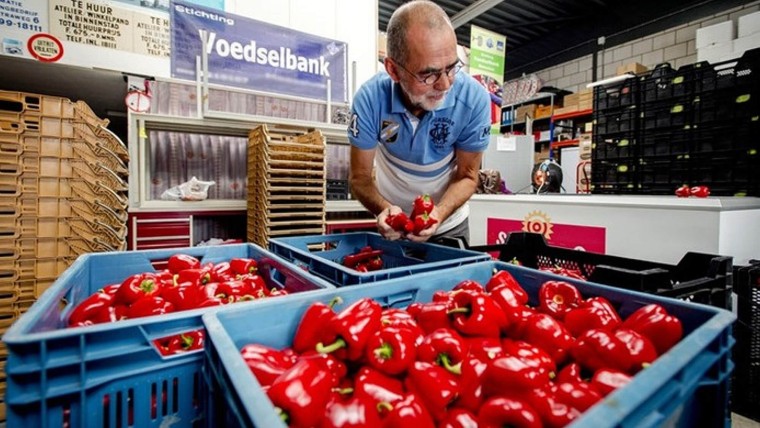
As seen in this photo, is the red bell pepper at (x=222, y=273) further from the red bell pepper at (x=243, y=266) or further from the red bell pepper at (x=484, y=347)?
the red bell pepper at (x=484, y=347)

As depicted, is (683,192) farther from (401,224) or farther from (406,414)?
(406,414)

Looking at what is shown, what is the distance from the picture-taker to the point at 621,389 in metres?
0.48

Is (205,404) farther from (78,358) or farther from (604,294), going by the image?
(604,294)

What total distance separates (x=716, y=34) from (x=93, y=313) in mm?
7929

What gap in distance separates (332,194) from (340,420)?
326cm

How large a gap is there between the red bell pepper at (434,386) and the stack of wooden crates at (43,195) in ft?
8.64

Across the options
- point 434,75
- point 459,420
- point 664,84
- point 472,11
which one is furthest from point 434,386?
point 472,11

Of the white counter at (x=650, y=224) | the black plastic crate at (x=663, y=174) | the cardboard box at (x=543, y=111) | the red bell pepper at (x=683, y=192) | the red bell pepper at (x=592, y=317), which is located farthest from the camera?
the cardboard box at (x=543, y=111)

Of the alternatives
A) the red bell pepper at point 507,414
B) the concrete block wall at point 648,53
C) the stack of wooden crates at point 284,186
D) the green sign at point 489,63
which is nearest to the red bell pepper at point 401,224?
the red bell pepper at point 507,414

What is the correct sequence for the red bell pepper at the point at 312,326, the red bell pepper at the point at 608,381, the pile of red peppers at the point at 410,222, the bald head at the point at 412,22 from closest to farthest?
the red bell pepper at the point at 608,381 < the red bell pepper at the point at 312,326 < the bald head at the point at 412,22 < the pile of red peppers at the point at 410,222

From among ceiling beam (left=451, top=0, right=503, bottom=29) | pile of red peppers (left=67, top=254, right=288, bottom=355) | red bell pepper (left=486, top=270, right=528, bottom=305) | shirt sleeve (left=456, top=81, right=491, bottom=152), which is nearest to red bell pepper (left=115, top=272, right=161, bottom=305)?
pile of red peppers (left=67, top=254, right=288, bottom=355)

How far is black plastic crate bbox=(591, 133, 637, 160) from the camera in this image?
11.1 ft

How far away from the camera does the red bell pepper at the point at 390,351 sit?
29.3 inches

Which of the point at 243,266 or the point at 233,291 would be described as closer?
the point at 233,291
